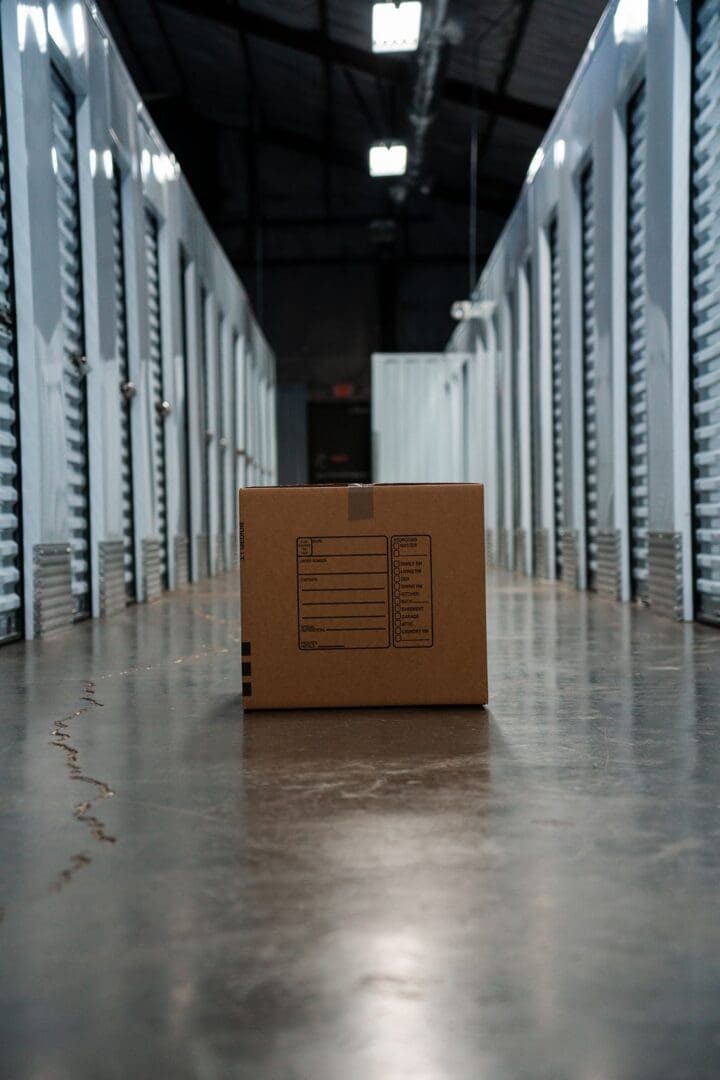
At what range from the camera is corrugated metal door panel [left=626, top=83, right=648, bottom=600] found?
689 cm

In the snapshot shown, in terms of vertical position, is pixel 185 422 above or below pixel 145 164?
below

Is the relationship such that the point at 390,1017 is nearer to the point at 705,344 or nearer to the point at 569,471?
the point at 705,344

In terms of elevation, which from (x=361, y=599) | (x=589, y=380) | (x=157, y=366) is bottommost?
(x=361, y=599)

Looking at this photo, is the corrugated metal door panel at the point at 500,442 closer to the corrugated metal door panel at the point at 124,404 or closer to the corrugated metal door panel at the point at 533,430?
the corrugated metal door panel at the point at 533,430

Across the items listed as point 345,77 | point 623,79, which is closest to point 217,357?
point 345,77

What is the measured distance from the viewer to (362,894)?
161 cm

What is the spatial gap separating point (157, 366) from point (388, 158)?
18.3 ft

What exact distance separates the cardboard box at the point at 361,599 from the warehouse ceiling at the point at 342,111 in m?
9.22

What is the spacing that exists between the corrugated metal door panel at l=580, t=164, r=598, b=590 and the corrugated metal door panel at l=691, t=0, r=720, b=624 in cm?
240

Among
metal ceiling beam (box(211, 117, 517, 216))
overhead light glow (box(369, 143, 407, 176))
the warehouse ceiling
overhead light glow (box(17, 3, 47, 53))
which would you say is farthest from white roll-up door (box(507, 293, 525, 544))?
metal ceiling beam (box(211, 117, 517, 216))

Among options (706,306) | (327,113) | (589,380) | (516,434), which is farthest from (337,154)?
(706,306)

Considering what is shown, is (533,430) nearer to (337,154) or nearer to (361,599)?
(361,599)

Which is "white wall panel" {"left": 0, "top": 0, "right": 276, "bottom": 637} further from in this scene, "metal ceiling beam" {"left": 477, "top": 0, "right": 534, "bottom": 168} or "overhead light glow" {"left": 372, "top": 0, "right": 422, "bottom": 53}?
"metal ceiling beam" {"left": 477, "top": 0, "right": 534, "bottom": 168}

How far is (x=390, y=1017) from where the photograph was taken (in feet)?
4.03
